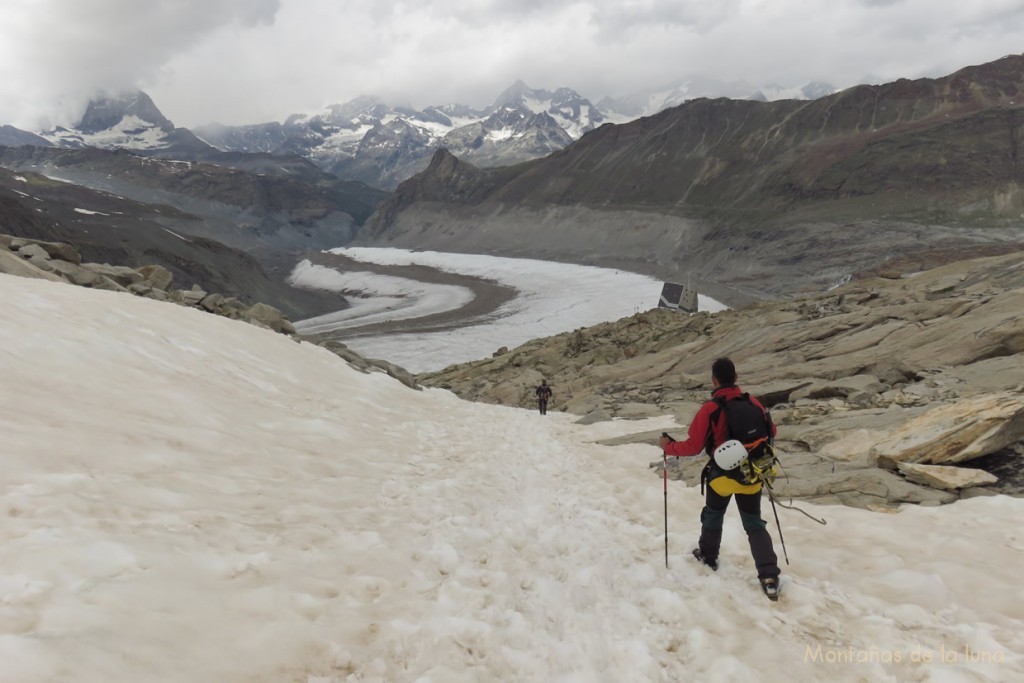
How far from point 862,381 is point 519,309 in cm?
7114

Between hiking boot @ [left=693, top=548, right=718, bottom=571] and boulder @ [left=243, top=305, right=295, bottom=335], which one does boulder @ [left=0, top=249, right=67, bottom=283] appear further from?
hiking boot @ [left=693, top=548, right=718, bottom=571]

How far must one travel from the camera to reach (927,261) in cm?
6122

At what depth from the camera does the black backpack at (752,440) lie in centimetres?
562

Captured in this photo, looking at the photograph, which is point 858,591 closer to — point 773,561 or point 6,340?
point 773,561

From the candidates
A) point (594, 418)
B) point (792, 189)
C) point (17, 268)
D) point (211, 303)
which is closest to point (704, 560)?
point (594, 418)

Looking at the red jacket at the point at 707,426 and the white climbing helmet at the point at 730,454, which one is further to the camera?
the red jacket at the point at 707,426

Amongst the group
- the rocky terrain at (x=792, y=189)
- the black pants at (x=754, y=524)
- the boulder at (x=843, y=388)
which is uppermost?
the rocky terrain at (x=792, y=189)

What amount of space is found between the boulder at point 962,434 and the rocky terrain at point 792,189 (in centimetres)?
7112

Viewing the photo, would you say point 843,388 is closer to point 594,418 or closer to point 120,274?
point 594,418

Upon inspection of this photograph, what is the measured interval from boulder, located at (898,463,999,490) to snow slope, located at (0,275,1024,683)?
21.9 inches

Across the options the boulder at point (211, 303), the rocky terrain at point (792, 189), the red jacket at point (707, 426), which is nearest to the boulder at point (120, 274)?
the boulder at point (211, 303)

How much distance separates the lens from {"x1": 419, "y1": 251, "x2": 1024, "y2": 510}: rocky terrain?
322 inches

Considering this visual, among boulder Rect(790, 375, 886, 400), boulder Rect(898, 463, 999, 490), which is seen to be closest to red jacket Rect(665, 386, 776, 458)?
boulder Rect(898, 463, 999, 490)

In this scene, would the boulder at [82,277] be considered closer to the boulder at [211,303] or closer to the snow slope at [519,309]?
the boulder at [211,303]
